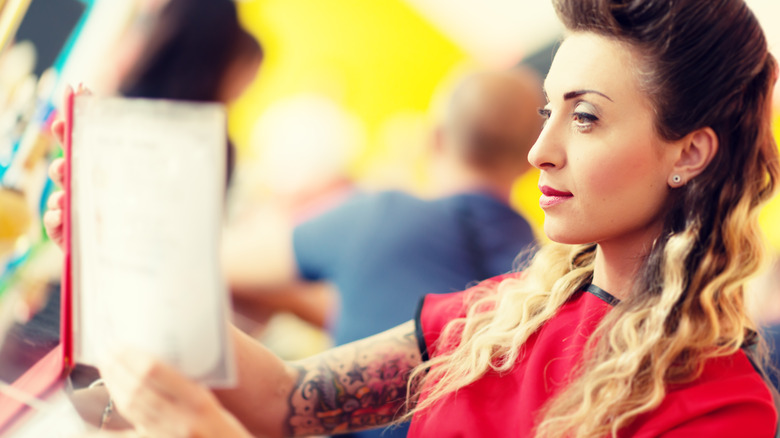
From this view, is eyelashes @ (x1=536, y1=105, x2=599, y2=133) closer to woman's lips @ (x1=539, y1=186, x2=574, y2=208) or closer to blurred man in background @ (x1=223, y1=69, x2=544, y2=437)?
woman's lips @ (x1=539, y1=186, x2=574, y2=208)

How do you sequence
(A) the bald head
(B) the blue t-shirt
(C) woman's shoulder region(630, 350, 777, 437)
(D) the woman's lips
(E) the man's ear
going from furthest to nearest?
(E) the man's ear
(A) the bald head
(B) the blue t-shirt
(D) the woman's lips
(C) woman's shoulder region(630, 350, 777, 437)

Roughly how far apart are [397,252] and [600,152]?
789 mm

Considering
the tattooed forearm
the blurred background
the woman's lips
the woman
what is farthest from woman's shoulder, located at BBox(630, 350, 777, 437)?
the blurred background

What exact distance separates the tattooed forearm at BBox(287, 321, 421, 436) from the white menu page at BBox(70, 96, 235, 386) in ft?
1.40

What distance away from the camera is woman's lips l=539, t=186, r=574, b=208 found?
2.87 ft

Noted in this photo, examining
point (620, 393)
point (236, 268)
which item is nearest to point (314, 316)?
point (236, 268)

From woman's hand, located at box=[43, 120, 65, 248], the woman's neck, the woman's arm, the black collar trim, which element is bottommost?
the woman's arm

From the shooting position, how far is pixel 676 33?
83 centimetres

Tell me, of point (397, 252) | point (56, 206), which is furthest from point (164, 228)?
point (397, 252)

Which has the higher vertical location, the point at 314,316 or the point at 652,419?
the point at 652,419

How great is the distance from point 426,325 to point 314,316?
45.0 inches

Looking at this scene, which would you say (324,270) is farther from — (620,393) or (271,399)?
(620,393)

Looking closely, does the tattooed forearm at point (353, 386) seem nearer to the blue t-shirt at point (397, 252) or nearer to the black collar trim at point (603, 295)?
the black collar trim at point (603, 295)

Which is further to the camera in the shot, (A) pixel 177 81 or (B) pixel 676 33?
(A) pixel 177 81
